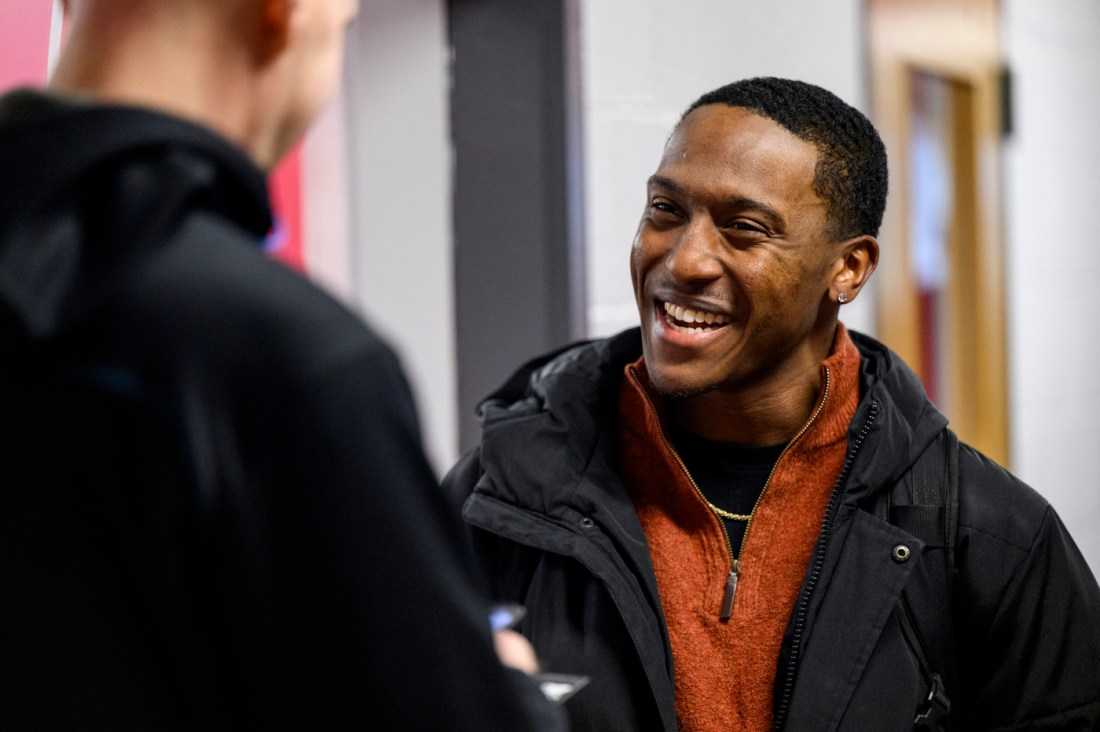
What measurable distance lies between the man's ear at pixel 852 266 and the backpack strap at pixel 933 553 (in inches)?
10.8

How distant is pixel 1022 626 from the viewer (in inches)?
61.3

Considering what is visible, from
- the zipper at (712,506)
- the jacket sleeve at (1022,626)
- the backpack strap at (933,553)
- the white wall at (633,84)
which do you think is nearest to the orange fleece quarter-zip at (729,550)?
the zipper at (712,506)

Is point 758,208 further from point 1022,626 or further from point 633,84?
point 633,84

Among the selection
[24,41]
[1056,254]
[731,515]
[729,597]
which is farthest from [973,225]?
[24,41]

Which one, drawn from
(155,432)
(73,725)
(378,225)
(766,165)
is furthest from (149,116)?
(378,225)

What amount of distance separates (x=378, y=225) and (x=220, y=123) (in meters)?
1.81

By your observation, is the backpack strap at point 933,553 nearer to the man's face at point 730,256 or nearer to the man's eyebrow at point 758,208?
the man's face at point 730,256

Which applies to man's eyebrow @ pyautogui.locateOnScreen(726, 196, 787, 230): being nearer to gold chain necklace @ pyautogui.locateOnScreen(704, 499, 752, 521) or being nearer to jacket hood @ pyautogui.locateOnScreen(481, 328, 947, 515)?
jacket hood @ pyautogui.locateOnScreen(481, 328, 947, 515)

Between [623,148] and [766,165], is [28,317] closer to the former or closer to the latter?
[766,165]

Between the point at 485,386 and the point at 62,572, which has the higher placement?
the point at 62,572

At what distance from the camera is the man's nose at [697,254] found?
168 cm

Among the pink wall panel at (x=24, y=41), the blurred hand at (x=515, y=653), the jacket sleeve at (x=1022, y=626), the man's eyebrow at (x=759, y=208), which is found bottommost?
the jacket sleeve at (x=1022, y=626)

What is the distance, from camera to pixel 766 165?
5.59 feet

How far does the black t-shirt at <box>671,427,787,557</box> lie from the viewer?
1704 mm
